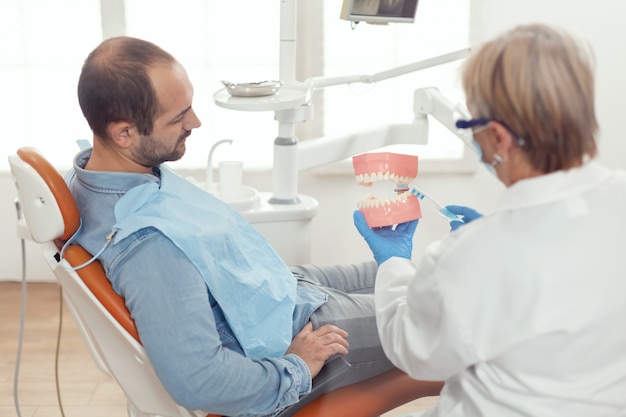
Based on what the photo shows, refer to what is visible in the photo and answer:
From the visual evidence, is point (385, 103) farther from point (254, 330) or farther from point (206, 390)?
point (206, 390)

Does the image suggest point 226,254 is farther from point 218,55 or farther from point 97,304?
point 218,55

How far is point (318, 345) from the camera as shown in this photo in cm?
143

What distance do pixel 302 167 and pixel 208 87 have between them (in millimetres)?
1006

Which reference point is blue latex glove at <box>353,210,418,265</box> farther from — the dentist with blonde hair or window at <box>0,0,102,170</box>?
window at <box>0,0,102,170</box>

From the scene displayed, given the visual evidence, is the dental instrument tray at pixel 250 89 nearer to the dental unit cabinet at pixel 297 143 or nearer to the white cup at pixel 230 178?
the dental unit cabinet at pixel 297 143

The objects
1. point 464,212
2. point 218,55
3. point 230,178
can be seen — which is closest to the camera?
point 464,212

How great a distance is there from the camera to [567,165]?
0.99 metres

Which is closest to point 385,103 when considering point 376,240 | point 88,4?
point 88,4

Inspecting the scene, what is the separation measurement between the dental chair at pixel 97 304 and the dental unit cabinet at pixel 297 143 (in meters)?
0.69

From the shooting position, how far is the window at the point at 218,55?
9.77 feet

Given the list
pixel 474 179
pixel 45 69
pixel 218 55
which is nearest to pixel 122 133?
pixel 218 55

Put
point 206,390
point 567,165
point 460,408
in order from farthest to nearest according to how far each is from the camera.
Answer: point 206,390
point 460,408
point 567,165

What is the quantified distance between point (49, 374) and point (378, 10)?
1567 millimetres

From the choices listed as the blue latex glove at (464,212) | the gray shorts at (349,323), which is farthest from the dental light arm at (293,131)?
the blue latex glove at (464,212)
